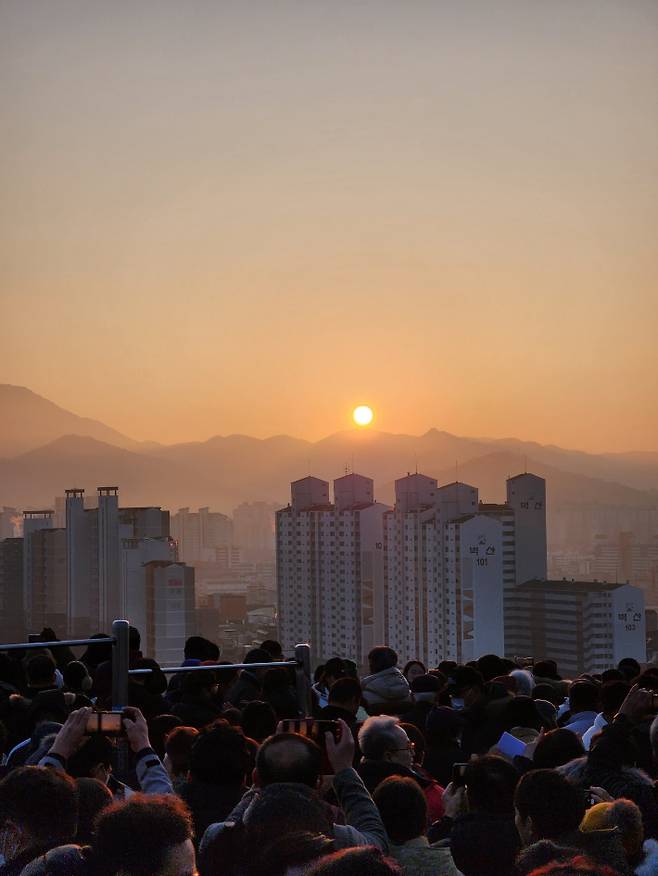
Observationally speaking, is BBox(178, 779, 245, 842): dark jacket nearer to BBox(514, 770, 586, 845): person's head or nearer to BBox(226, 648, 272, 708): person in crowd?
BBox(514, 770, 586, 845): person's head

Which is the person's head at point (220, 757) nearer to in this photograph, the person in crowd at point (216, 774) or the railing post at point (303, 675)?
the person in crowd at point (216, 774)

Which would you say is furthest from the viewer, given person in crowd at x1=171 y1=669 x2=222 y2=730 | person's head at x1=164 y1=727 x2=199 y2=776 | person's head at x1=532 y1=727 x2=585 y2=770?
person in crowd at x1=171 y1=669 x2=222 y2=730

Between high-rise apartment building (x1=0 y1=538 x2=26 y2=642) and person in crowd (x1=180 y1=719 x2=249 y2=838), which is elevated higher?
person in crowd (x1=180 y1=719 x2=249 y2=838)

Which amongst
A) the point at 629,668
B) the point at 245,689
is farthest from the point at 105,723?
the point at 629,668

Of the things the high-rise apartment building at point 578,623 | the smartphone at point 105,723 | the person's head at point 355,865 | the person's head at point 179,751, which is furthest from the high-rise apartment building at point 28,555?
the person's head at point 355,865

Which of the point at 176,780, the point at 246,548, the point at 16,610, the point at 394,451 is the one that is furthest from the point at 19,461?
the point at 176,780

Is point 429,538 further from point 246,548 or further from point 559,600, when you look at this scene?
point 246,548

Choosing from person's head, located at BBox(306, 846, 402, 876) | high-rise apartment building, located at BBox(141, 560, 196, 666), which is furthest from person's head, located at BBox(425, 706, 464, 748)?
high-rise apartment building, located at BBox(141, 560, 196, 666)
